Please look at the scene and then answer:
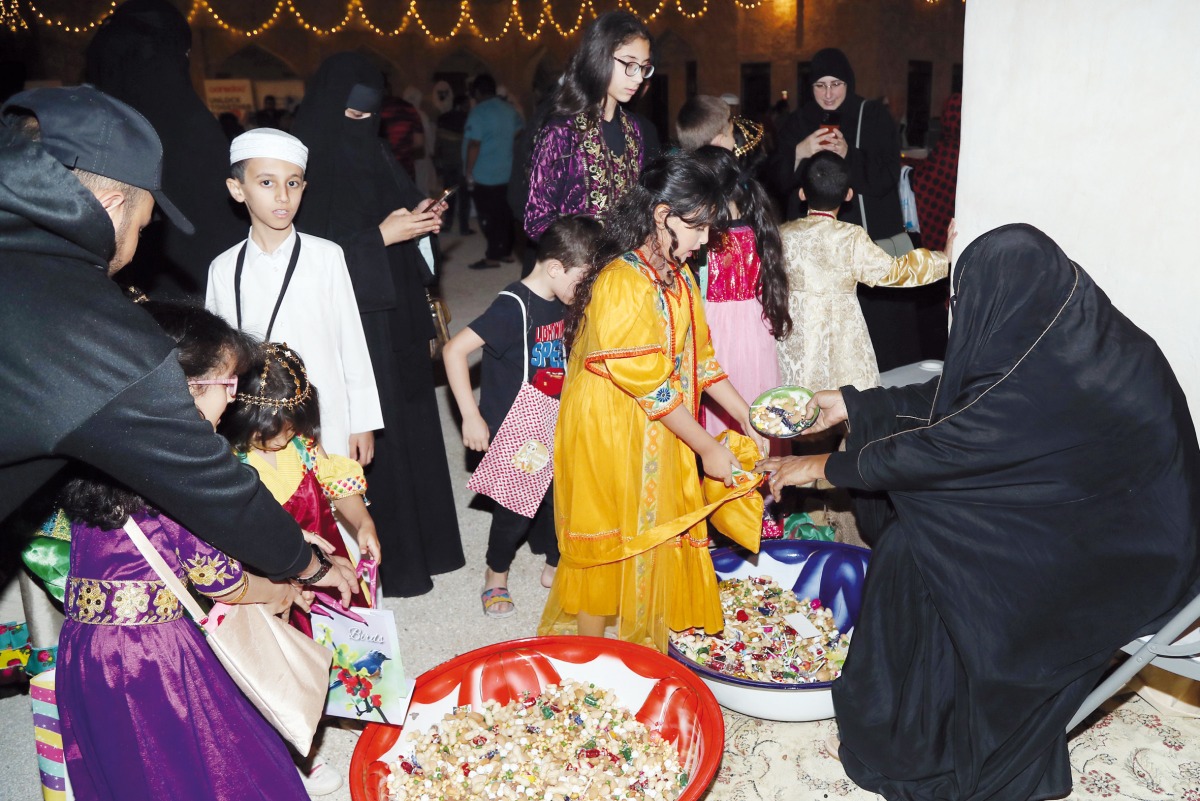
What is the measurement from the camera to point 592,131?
11.5 feet

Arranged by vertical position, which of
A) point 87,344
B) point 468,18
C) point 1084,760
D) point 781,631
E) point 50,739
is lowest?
point 1084,760

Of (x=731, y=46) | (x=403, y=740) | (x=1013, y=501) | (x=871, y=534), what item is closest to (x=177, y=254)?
(x=403, y=740)

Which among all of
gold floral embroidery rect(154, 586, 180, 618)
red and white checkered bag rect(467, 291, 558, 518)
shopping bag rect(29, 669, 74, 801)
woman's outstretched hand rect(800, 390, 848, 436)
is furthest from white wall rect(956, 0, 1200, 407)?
shopping bag rect(29, 669, 74, 801)

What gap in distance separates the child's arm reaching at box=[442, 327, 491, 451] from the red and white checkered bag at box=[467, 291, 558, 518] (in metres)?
0.07

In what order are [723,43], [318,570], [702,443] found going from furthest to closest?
[723,43] < [702,443] < [318,570]

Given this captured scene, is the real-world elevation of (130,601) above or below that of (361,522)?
above

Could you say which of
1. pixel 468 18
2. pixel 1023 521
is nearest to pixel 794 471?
pixel 1023 521

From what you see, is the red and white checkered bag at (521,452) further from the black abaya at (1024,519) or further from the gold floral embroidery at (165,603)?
the gold floral embroidery at (165,603)

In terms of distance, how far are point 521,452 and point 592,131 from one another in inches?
51.2

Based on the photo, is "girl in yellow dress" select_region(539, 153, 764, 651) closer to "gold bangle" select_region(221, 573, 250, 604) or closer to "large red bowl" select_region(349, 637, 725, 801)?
"large red bowl" select_region(349, 637, 725, 801)

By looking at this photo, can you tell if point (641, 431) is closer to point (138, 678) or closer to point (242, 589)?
point (242, 589)

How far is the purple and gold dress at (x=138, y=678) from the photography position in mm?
1756

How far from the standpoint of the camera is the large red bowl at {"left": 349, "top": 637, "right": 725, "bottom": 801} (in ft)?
7.73

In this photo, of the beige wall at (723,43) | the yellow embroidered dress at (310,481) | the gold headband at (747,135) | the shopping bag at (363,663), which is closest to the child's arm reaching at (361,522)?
the yellow embroidered dress at (310,481)
